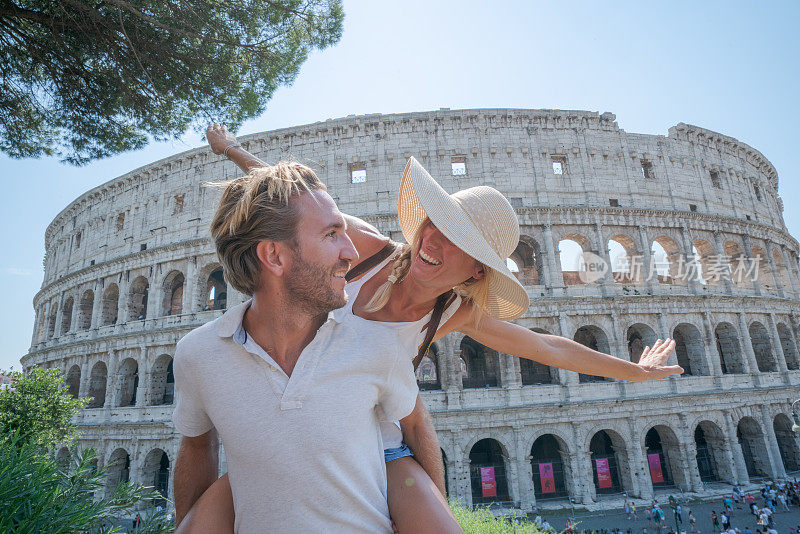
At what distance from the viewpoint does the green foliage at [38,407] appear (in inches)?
467

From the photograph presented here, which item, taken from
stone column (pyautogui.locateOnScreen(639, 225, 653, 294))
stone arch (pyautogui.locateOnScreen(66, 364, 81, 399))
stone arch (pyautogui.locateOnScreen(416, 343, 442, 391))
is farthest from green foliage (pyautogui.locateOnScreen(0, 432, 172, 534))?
stone arch (pyautogui.locateOnScreen(66, 364, 81, 399))

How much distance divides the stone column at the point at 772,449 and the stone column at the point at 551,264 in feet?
35.8

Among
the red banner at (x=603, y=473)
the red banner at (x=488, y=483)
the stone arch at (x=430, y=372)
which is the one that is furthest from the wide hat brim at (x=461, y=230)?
the red banner at (x=603, y=473)

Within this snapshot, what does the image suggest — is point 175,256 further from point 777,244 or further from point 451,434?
point 777,244

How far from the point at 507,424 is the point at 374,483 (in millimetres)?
15682

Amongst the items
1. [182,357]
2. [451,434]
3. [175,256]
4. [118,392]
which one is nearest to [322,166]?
[175,256]

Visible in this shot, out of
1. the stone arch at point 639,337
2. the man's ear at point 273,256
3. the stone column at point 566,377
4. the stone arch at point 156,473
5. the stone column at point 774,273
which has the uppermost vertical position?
the stone column at point 774,273

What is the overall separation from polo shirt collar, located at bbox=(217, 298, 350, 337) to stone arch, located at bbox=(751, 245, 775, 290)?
2630cm

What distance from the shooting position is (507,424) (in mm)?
15445

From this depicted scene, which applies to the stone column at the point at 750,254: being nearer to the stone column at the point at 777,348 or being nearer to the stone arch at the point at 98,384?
the stone column at the point at 777,348

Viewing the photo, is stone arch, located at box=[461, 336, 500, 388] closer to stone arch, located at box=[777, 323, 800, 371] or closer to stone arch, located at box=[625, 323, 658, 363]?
stone arch, located at box=[625, 323, 658, 363]

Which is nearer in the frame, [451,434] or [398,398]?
[398,398]

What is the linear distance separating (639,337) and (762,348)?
233 inches

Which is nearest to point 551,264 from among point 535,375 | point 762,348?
point 535,375
